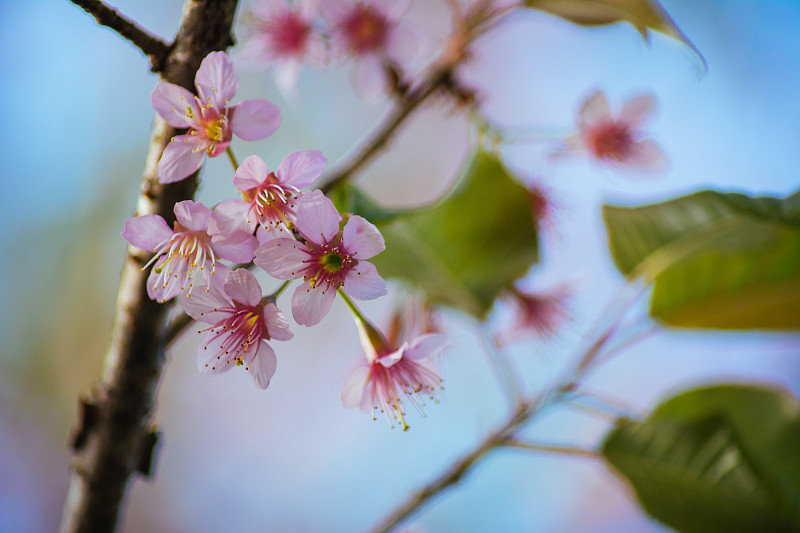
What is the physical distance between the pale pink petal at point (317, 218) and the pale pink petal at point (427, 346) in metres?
0.09

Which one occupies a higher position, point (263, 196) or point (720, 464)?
point (263, 196)

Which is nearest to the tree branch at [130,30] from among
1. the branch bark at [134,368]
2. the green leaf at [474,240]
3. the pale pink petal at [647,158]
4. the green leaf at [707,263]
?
the branch bark at [134,368]

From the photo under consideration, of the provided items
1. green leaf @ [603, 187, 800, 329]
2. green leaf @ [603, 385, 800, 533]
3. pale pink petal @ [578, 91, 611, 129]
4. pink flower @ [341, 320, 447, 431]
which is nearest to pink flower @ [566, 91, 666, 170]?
pale pink petal @ [578, 91, 611, 129]

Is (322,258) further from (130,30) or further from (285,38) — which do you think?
(285,38)

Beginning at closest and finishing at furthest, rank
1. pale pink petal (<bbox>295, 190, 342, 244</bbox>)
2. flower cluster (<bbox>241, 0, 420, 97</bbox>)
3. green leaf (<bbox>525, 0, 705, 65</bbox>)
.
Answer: pale pink petal (<bbox>295, 190, 342, 244</bbox>)
green leaf (<bbox>525, 0, 705, 65</bbox>)
flower cluster (<bbox>241, 0, 420, 97</bbox>)

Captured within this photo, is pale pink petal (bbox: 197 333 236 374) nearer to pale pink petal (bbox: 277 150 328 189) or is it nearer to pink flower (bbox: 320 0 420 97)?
pale pink petal (bbox: 277 150 328 189)

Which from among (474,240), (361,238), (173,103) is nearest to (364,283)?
(361,238)

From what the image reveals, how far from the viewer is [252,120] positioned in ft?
0.97

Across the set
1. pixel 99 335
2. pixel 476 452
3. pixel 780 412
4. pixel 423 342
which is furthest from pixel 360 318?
pixel 99 335

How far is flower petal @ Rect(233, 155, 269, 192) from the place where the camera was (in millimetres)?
280

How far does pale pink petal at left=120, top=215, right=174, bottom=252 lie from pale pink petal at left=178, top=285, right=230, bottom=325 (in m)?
0.03

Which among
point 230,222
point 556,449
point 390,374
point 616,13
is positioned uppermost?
point 616,13

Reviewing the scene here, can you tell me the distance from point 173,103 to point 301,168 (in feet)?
0.23

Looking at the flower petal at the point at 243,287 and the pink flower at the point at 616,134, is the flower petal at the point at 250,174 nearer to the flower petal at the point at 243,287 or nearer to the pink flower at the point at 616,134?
the flower petal at the point at 243,287
